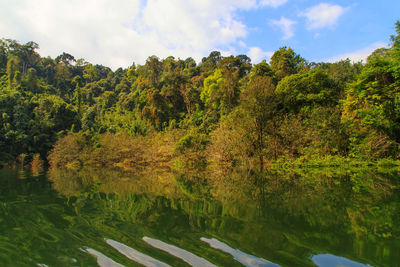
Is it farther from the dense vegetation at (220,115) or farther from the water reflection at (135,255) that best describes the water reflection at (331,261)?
the dense vegetation at (220,115)

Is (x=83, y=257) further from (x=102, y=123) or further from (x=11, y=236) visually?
(x=102, y=123)

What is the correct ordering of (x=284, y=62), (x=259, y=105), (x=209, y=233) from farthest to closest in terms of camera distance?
(x=284, y=62)
(x=259, y=105)
(x=209, y=233)

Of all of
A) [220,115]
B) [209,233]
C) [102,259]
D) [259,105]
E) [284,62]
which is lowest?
[102,259]

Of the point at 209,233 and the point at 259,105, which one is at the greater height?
the point at 259,105

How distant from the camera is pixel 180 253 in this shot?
279cm

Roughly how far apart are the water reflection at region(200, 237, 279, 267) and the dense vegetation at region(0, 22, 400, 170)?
1432 cm

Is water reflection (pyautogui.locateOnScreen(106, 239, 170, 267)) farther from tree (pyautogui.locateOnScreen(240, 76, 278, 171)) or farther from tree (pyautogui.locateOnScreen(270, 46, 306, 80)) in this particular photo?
tree (pyautogui.locateOnScreen(270, 46, 306, 80))

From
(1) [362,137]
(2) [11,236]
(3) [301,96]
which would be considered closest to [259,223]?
(2) [11,236]

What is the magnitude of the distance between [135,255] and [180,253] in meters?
0.50

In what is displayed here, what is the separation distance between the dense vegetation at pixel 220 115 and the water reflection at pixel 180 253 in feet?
47.0

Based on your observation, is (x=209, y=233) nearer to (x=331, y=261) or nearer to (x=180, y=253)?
(x=180, y=253)

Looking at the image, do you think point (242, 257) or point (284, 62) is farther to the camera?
point (284, 62)

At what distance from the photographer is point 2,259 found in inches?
109

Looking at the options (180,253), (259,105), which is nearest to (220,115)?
(259,105)
